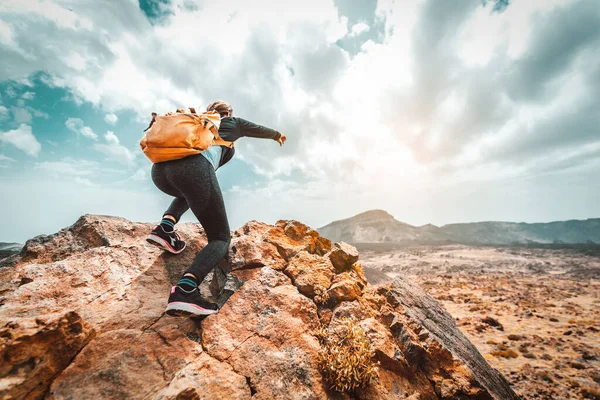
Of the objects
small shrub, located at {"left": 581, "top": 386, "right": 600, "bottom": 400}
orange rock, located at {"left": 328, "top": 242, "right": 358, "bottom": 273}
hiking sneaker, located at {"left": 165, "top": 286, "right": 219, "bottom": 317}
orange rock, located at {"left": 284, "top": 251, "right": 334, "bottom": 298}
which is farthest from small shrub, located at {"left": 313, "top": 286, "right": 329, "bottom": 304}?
small shrub, located at {"left": 581, "top": 386, "right": 600, "bottom": 400}

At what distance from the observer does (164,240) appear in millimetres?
3410

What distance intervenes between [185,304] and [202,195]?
121cm

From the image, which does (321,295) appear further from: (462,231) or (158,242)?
(462,231)

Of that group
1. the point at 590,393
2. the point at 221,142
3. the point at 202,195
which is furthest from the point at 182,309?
the point at 590,393

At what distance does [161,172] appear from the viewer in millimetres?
2861

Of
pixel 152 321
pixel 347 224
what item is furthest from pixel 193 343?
pixel 347 224

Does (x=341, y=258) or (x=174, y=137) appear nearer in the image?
(x=174, y=137)

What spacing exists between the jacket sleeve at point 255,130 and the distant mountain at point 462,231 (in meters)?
120

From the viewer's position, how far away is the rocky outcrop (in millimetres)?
2059

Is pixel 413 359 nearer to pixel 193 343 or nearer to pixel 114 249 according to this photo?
pixel 193 343

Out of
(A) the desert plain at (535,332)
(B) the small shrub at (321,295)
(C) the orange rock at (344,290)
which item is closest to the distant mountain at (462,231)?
(A) the desert plain at (535,332)

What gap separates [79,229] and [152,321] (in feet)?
8.55

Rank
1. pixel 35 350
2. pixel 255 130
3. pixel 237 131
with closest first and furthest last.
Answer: pixel 35 350
pixel 237 131
pixel 255 130

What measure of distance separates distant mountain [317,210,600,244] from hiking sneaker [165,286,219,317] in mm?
120487
